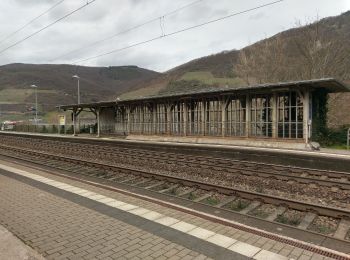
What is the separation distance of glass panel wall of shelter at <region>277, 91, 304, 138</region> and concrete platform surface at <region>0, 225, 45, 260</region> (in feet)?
66.8

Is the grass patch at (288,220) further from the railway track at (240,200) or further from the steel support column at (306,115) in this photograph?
the steel support column at (306,115)

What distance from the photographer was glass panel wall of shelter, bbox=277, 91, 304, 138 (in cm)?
2378

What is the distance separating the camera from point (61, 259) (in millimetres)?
5535

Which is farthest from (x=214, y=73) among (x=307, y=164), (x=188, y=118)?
(x=307, y=164)

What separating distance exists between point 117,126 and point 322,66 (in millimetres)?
22693

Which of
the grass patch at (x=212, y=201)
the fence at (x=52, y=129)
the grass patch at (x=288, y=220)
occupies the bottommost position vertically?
the grass patch at (x=288, y=220)

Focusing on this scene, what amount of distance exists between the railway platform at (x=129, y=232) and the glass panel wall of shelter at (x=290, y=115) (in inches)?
663

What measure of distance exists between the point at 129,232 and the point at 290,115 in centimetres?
1958

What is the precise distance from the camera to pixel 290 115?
79.0ft

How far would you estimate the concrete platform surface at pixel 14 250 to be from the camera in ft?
17.7

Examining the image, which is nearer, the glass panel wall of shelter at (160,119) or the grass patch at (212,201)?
the grass patch at (212,201)

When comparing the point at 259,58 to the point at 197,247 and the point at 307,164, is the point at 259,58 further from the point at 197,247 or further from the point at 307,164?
the point at 197,247

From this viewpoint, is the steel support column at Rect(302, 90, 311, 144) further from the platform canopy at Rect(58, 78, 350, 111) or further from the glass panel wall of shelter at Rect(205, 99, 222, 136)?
the glass panel wall of shelter at Rect(205, 99, 222, 136)

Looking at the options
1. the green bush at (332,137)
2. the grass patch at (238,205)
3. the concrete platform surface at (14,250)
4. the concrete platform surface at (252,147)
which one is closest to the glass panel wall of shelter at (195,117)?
the concrete platform surface at (252,147)
